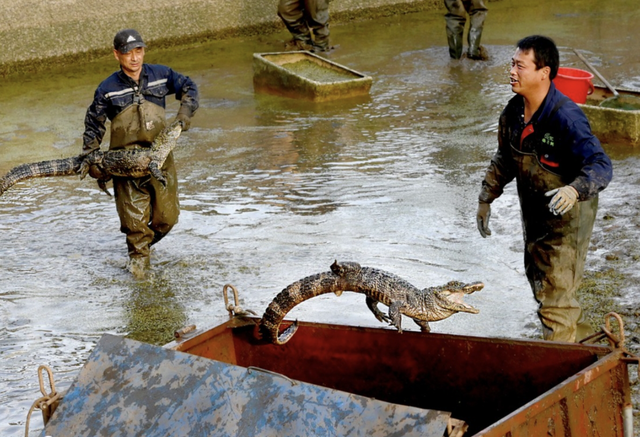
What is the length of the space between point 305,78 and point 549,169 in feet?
22.7

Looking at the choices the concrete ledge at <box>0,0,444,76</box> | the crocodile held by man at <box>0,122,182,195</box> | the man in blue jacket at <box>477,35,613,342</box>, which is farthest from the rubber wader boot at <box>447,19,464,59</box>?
the man in blue jacket at <box>477,35,613,342</box>

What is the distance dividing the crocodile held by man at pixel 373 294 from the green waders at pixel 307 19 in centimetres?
989

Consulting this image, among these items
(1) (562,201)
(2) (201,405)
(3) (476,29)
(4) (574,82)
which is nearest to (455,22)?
(3) (476,29)

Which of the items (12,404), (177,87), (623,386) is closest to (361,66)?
(177,87)

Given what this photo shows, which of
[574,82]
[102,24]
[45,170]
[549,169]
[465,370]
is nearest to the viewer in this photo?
[465,370]

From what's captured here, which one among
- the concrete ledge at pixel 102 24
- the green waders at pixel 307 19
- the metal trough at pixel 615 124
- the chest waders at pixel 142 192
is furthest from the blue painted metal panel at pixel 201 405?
the green waders at pixel 307 19

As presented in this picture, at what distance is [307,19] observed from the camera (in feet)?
45.8

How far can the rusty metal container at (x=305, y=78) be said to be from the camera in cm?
1134

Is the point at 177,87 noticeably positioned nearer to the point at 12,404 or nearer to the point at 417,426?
the point at 12,404

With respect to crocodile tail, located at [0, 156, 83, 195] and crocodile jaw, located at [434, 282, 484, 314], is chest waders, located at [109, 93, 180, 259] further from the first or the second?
crocodile jaw, located at [434, 282, 484, 314]

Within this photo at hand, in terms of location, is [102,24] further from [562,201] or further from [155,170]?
[562,201]

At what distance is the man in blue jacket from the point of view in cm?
464

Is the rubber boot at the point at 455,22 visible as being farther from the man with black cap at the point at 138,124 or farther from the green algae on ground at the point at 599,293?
the green algae on ground at the point at 599,293

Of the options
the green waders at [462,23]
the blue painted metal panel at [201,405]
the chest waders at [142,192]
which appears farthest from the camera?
the green waders at [462,23]
